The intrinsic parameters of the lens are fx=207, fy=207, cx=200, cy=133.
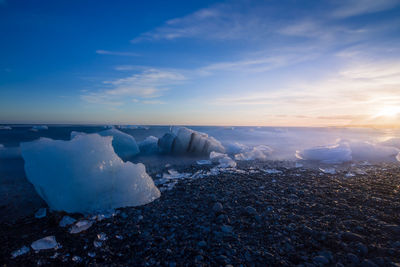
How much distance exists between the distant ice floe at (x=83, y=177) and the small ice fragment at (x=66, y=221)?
0.52 ft

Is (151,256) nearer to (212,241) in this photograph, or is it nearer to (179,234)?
(179,234)

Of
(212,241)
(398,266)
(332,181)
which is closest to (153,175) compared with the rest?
(212,241)

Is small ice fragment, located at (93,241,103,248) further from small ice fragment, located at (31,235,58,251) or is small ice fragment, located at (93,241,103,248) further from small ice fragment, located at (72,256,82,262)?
small ice fragment, located at (31,235,58,251)

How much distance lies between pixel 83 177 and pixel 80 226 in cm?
71

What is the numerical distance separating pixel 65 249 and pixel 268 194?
264 cm

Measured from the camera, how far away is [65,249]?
1899 mm

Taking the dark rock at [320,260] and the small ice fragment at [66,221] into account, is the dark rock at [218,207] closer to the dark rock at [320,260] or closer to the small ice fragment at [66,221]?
the dark rock at [320,260]

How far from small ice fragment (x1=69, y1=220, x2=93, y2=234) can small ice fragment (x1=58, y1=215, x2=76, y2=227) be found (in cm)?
12

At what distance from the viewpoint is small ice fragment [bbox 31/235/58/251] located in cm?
191

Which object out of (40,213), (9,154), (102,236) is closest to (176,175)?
(40,213)

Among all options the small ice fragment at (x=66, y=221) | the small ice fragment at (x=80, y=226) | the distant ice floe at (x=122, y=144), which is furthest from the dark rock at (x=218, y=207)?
the distant ice floe at (x=122, y=144)

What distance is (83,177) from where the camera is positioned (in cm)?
279

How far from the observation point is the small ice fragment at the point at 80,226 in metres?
2.21

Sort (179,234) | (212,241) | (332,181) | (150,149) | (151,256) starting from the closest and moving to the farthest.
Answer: (151,256) < (212,241) < (179,234) < (332,181) < (150,149)
